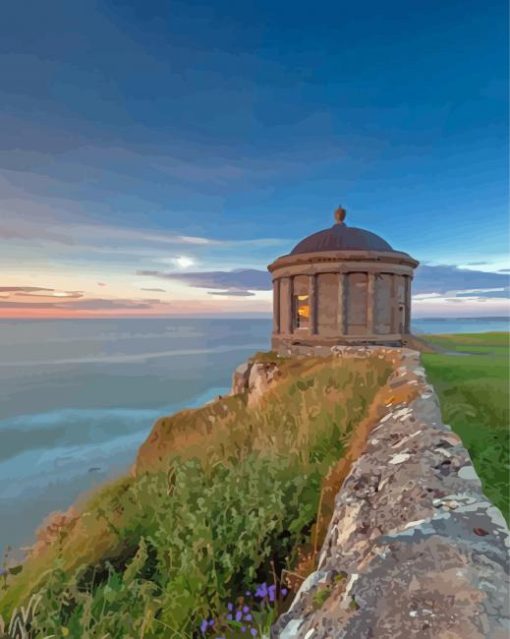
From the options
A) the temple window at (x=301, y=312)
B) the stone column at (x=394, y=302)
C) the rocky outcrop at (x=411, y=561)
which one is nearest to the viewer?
the rocky outcrop at (x=411, y=561)

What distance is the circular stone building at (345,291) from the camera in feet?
59.3

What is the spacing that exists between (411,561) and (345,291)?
1699cm

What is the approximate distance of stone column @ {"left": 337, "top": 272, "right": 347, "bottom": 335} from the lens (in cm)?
1809

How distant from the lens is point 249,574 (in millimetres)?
2863

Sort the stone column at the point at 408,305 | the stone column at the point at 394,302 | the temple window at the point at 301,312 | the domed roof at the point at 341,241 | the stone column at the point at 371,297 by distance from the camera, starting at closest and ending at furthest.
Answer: the stone column at the point at 371,297, the stone column at the point at 394,302, the domed roof at the point at 341,241, the temple window at the point at 301,312, the stone column at the point at 408,305

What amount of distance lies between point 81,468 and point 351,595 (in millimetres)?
25235

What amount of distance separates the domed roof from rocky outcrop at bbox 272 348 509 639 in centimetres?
1674

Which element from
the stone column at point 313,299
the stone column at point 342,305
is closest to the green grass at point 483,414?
the stone column at point 342,305

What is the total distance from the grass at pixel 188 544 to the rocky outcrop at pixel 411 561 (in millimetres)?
766

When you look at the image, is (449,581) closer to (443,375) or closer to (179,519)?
(179,519)

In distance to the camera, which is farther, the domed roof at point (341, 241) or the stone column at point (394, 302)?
the domed roof at point (341, 241)

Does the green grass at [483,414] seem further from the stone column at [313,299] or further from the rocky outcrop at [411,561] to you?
the stone column at [313,299]

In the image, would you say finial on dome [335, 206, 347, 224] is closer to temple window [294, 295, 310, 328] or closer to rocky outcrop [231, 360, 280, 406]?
temple window [294, 295, 310, 328]

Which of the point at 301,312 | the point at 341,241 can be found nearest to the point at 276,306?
the point at 301,312
